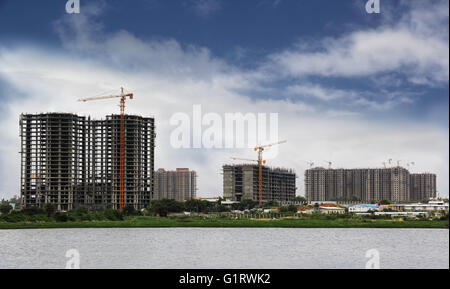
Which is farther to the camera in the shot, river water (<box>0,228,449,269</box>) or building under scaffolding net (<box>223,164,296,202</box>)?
building under scaffolding net (<box>223,164,296,202</box>)

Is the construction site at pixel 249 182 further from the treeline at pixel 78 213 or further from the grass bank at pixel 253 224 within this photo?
the grass bank at pixel 253 224

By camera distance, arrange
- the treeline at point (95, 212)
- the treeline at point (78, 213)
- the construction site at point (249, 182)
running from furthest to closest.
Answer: the construction site at point (249, 182)
the treeline at point (95, 212)
the treeline at point (78, 213)

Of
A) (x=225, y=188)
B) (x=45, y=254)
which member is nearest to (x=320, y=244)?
(x=45, y=254)

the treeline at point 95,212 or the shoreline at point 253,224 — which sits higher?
the treeline at point 95,212

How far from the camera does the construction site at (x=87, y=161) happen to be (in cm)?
12449

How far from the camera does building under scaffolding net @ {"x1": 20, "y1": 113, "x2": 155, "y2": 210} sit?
124438 millimetres

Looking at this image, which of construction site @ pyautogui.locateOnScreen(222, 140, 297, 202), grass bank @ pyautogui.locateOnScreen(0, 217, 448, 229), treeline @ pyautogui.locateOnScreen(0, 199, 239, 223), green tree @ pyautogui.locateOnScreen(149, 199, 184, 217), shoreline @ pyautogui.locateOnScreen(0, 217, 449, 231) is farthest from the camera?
construction site @ pyautogui.locateOnScreen(222, 140, 297, 202)

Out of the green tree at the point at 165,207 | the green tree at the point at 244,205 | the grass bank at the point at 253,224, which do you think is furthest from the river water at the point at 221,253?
the green tree at the point at 244,205

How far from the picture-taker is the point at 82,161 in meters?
129

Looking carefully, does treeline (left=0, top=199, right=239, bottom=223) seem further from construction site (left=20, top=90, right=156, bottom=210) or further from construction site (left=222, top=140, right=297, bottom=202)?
construction site (left=222, top=140, right=297, bottom=202)

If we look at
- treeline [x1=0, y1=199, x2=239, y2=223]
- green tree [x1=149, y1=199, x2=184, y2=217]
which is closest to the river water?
treeline [x1=0, y1=199, x2=239, y2=223]

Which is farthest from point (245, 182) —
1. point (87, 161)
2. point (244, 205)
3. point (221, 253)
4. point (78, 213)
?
point (221, 253)
